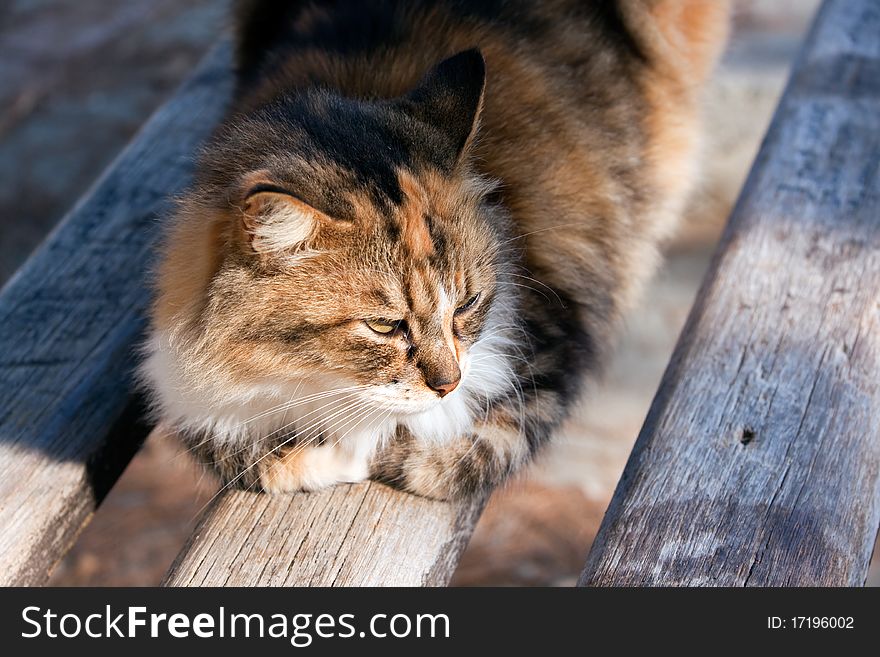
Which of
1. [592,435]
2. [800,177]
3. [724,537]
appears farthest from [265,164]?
[592,435]

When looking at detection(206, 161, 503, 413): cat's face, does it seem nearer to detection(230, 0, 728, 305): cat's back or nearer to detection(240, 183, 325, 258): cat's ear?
detection(240, 183, 325, 258): cat's ear

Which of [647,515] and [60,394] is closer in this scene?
[647,515]

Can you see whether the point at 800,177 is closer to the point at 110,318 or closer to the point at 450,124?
the point at 450,124

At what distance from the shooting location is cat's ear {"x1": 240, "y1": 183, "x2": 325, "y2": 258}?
4.55 ft

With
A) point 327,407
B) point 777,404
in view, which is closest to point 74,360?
point 327,407

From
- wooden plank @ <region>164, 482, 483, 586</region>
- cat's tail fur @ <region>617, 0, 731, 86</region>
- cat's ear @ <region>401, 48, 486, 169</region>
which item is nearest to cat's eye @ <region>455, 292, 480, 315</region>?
cat's ear @ <region>401, 48, 486, 169</region>

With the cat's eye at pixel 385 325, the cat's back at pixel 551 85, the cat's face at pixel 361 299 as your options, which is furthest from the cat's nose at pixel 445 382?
the cat's back at pixel 551 85

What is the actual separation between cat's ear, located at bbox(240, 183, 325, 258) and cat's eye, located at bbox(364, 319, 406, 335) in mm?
171

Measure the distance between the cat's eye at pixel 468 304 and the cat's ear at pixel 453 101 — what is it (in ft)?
0.78

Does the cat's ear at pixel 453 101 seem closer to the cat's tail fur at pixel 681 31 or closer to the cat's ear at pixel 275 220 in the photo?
the cat's ear at pixel 275 220

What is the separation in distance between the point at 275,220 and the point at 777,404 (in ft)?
2.96

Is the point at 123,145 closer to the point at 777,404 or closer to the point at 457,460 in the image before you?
the point at 457,460

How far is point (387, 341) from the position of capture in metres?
1.60

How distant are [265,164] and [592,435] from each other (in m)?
2.33
